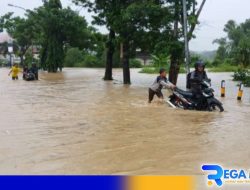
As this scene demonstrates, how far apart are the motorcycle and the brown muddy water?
1.31ft

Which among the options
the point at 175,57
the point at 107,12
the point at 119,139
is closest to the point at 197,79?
the point at 119,139

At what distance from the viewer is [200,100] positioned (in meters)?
14.5

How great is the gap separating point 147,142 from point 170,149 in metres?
0.75

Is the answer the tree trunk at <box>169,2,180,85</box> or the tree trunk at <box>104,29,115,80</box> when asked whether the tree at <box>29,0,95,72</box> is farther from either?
the tree trunk at <box>169,2,180,85</box>

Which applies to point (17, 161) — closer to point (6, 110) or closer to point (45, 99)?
point (6, 110)

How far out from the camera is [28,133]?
10.4m

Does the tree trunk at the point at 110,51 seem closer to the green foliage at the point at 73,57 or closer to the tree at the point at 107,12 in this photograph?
the tree at the point at 107,12

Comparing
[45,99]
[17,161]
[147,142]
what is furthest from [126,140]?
[45,99]

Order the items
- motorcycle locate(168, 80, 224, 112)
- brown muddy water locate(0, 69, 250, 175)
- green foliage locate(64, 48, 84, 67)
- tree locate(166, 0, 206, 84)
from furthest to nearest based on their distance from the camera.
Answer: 1. green foliage locate(64, 48, 84, 67)
2. tree locate(166, 0, 206, 84)
3. motorcycle locate(168, 80, 224, 112)
4. brown muddy water locate(0, 69, 250, 175)

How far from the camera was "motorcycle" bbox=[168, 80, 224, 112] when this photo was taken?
14234 mm

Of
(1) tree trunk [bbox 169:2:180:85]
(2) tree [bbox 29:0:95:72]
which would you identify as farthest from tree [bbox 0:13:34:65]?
(1) tree trunk [bbox 169:2:180:85]

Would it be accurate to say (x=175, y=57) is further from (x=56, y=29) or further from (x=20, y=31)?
(x=20, y=31)

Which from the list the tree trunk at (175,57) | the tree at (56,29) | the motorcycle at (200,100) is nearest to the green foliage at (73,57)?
the tree at (56,29)

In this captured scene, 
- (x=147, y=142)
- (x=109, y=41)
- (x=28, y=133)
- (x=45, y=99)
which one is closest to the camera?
(x=147, y=142)
